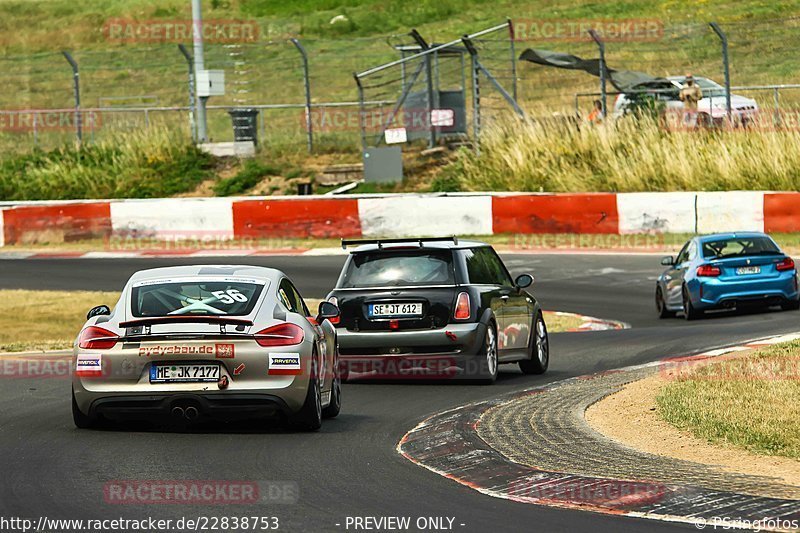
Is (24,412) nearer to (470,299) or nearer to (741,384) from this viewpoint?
(470,299)

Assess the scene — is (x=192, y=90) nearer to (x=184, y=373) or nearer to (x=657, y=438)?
(x=184, y=373)

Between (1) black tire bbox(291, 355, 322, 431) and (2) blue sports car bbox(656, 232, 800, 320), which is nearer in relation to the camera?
(1) black tire bbox(291, 355, 322, 431)

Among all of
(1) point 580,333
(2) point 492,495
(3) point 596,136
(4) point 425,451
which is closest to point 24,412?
(4) point 425,451

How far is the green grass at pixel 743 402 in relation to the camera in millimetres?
10023

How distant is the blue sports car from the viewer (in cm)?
2141

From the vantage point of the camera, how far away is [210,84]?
36969 millimetres

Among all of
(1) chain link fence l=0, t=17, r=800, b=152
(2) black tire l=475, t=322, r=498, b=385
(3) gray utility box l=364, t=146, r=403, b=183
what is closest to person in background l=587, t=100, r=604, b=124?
(1) chain link fence l=0, t=17, r=800, b=152

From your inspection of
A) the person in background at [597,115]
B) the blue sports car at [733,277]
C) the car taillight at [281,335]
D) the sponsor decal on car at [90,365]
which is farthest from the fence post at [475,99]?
the sponsor decal on car at [90,365]

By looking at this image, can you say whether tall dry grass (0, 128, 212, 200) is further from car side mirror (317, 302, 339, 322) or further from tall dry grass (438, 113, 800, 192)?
car side mirror (317, 302, 339, 322)

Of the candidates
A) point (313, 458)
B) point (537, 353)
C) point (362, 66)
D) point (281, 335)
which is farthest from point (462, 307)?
point (362, 66)

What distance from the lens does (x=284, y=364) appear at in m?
10.9

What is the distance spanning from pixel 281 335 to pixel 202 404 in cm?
73

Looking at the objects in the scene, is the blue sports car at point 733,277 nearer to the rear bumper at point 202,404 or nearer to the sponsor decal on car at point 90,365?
the rear bumper at point 202,404

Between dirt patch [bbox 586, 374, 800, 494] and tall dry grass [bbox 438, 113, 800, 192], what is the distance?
20.5 meters
